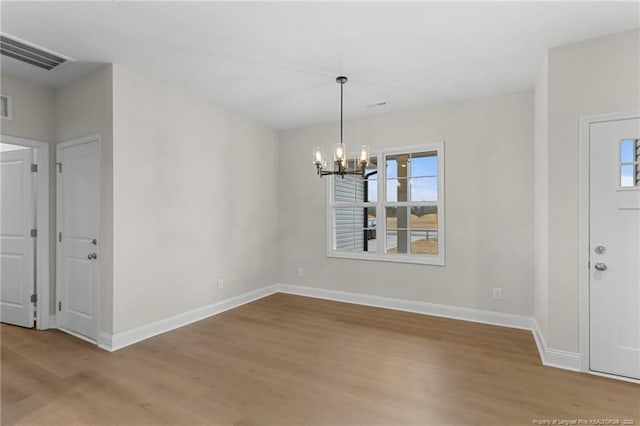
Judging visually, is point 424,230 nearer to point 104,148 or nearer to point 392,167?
point 392,167

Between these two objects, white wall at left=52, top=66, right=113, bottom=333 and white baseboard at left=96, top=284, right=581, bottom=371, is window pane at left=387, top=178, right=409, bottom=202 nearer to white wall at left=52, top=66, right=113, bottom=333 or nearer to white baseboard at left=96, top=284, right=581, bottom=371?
white baseboard at left=96, top=284, right=581, bottom=371

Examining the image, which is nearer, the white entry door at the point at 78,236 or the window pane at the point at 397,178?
the white entry door at the point at 78,236

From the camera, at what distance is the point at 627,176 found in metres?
2.69

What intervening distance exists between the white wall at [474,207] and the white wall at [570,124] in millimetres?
1055

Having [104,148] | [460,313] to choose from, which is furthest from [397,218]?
[104,148]

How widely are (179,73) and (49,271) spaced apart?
9.19 ft

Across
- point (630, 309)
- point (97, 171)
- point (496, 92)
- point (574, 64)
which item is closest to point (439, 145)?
point (496, 92)

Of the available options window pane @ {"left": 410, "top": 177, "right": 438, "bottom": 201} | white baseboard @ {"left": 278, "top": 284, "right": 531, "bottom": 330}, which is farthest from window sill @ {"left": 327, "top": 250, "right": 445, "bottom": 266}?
window pane @ {"left": 410, "top": 177, "right": 438, "bottom": 201}

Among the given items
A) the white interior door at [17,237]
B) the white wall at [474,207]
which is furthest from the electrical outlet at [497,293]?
the white interior door at [17,237]

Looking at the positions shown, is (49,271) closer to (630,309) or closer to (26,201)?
(26,201)

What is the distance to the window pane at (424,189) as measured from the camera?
4.58 meters

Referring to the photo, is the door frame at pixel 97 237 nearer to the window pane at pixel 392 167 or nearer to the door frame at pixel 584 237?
the window pane at pixel 392 167

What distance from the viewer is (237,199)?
489 cm

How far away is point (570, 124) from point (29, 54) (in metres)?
4.94
